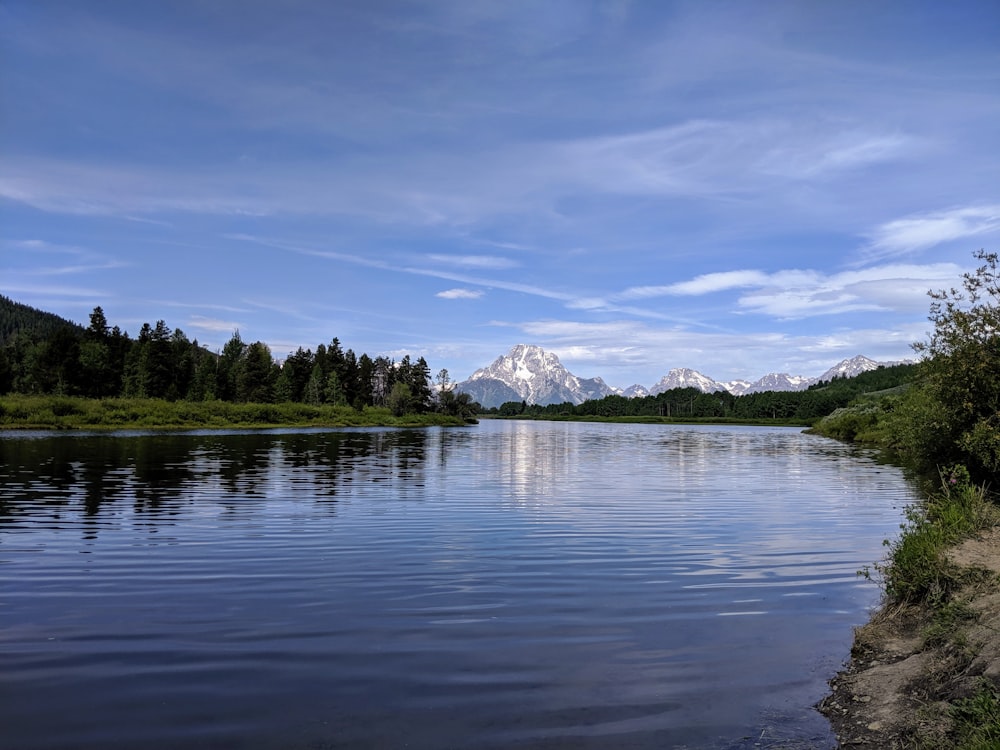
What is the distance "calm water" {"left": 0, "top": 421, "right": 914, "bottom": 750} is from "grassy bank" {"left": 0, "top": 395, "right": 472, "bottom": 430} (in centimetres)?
7276

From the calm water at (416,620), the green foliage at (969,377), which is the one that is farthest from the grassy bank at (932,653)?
the green foliage at (969,377)

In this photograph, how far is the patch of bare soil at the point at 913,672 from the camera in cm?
847

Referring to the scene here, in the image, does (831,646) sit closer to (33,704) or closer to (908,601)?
(908,601)

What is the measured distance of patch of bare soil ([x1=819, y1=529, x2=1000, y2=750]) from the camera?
847cm

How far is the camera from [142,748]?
8.09 m

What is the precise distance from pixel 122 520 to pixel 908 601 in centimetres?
2485

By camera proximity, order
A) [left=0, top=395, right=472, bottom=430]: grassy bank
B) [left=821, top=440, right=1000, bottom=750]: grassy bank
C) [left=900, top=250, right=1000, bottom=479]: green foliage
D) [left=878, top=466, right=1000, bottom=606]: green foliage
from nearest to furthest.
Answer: [left=821, top=440, right=1000, bottom=750]: grassy bank → [left=878, top=466, right=1000, bottom=606]: green foliage → [left=900, top=250, right=1000, bottom=479]: green foliage → [left=0, top=395, right=472, bottom=430]: grassy bank

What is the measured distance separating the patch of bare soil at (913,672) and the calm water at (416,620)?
0.47 m

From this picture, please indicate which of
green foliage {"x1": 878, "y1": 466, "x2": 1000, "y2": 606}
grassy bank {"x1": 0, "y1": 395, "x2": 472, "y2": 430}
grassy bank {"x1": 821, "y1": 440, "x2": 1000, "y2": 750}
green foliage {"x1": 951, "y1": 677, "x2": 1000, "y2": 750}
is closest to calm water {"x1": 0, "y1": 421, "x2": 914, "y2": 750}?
grassy bank {"x1": 821, "y1": 440, "x2": 1000, "y2": 750}

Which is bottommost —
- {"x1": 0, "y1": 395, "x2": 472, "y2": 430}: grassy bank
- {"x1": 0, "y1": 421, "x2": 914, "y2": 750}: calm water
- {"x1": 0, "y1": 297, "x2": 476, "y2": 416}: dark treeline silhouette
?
{"x1": 0, "y1": 421, "x2": 914, "y2": 750}: calm water

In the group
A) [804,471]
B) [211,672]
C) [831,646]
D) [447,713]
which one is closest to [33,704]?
[211,672]

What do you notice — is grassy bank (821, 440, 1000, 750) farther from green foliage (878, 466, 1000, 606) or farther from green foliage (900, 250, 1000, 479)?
green foliage (900, 250, 1000, 479)

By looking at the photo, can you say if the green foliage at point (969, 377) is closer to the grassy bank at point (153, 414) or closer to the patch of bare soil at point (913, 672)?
the patch of bare soil at point (913, 672)

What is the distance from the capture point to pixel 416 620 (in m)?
13.6
